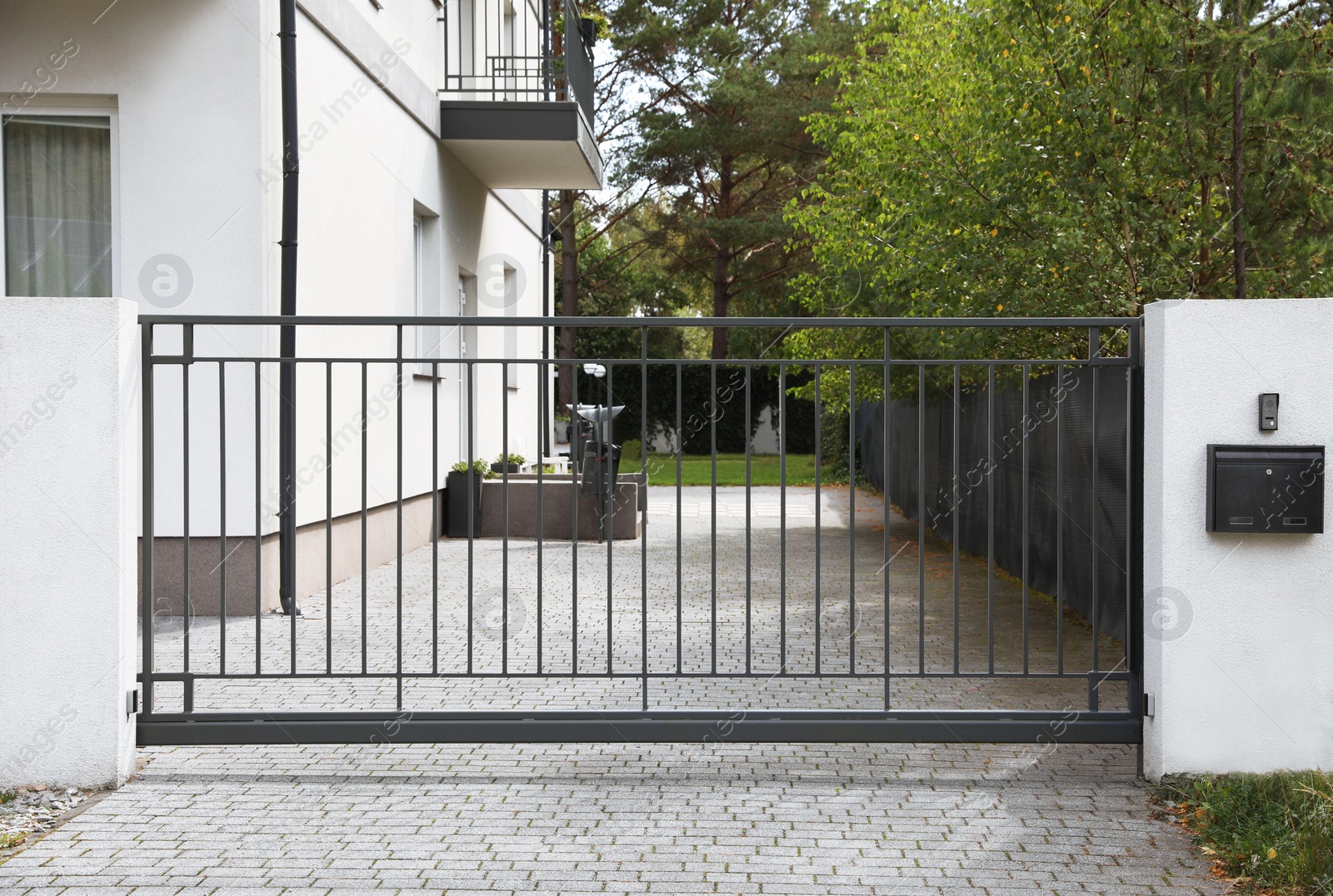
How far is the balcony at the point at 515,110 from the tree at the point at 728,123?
44.4 ft

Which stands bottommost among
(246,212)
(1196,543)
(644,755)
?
(644,755)

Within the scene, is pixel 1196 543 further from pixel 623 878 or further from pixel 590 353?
pixel 590 353

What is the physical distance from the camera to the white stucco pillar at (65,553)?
4.79 m

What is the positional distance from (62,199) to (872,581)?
732cm

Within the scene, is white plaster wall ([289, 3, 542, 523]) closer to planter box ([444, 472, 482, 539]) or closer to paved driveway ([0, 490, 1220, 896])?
planter box ([444, 472, 482, 539])

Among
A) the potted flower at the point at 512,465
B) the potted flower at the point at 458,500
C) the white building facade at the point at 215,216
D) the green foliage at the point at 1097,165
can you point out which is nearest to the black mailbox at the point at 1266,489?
the green foliage at the point at 1097,165

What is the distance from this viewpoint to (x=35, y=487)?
15.8ft

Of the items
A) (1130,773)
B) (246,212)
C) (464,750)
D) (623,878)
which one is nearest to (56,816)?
(464,750)

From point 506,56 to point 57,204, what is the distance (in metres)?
7.26

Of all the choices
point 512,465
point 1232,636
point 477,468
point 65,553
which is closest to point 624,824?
point 65,553

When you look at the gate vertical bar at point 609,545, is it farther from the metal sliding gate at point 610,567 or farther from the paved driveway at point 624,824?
the paved driveway at point 624,824

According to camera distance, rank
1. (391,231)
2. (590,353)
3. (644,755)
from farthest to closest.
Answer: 1. (590,353)
2. (391,231)
3. (644,755)

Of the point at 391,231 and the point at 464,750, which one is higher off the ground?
the point at 391,231

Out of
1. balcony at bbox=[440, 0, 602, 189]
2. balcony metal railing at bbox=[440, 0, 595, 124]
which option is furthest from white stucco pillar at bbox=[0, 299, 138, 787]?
balcony metal railing at bbox=[440, 0, 595, 124]
